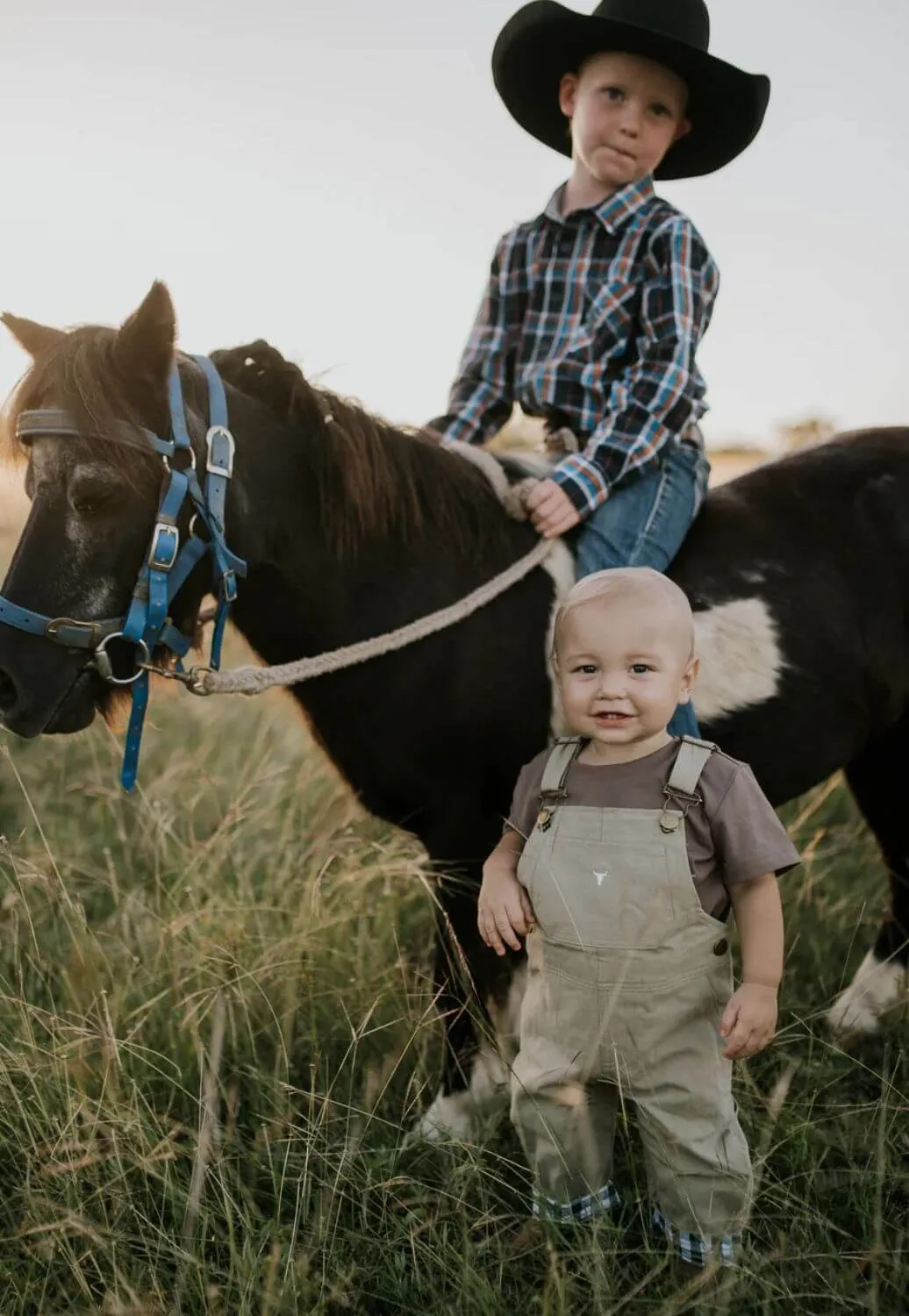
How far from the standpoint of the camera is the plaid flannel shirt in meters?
2.58

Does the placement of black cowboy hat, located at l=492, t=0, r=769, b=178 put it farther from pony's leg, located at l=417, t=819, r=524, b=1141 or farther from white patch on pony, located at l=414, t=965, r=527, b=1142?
white patch on pony, located at l=414, t=965, r=527, b=1142

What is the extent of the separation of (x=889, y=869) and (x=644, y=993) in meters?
1.91

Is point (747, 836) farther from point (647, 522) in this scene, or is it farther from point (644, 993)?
point (647, 522)

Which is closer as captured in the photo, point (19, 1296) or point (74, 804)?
point (19, 1296)

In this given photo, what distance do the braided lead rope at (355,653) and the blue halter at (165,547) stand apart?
0.15 m

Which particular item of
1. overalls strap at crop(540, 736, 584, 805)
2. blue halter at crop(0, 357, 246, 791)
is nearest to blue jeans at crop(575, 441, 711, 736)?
overalls strap at crop(540, 736, 584, 805)

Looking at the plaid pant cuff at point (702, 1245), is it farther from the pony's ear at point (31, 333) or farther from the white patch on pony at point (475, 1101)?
the pony's ear at point (31, 333)

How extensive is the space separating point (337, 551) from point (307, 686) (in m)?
0.36

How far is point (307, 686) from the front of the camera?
8.03 ft

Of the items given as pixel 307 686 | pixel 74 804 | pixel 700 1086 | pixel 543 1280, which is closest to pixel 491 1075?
pixel 543 1280

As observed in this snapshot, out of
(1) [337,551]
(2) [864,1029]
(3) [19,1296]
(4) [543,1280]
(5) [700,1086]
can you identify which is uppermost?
(1) [337,551]

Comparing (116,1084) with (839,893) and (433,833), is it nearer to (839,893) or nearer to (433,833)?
(433,833)

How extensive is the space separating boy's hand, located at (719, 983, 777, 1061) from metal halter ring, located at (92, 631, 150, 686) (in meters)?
1.37

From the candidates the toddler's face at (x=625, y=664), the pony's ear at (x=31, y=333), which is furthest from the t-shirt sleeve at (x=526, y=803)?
the pony's ear at (x=31, y=333)
